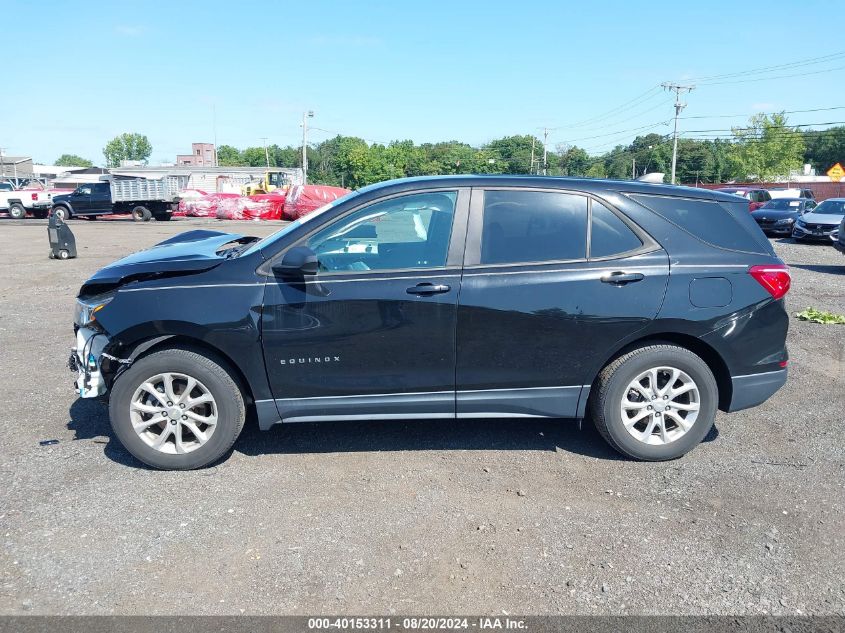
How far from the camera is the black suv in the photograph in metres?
4.24

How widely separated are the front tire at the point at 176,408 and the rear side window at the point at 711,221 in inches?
117

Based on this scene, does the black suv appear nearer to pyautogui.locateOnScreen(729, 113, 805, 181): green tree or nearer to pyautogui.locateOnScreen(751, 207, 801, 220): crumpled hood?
pyautogui.locateOnScreen(751, 207, 801, 220): crumpled hood

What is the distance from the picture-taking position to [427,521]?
12.4ft

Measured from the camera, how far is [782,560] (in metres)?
3.42

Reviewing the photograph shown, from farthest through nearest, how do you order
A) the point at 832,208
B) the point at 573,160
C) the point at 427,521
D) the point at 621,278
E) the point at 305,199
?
the point at 573,160 < the point at 305,199 < the point at 832,208 < the point at 621,278 < the point at 427,521

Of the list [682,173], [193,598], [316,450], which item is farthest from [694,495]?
[682,173]

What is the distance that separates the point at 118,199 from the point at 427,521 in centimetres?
3176

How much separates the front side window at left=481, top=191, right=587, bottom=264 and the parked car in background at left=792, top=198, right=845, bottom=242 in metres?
18.7

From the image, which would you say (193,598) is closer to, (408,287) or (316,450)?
(316,450)

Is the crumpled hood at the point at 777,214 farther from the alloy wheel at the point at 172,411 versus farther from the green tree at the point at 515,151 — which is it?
the green tree at the point at 515,151

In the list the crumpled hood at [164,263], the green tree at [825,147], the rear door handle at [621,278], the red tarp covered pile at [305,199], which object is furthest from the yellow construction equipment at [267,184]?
the green tree at [825,147]

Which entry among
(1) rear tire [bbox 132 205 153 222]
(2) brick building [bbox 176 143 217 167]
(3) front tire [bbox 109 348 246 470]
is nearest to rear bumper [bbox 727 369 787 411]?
(3) front tire [bbox 109 348 246 470]

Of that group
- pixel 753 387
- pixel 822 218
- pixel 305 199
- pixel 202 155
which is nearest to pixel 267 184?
pixel 305 199

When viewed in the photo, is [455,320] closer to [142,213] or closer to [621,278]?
[621,278]
